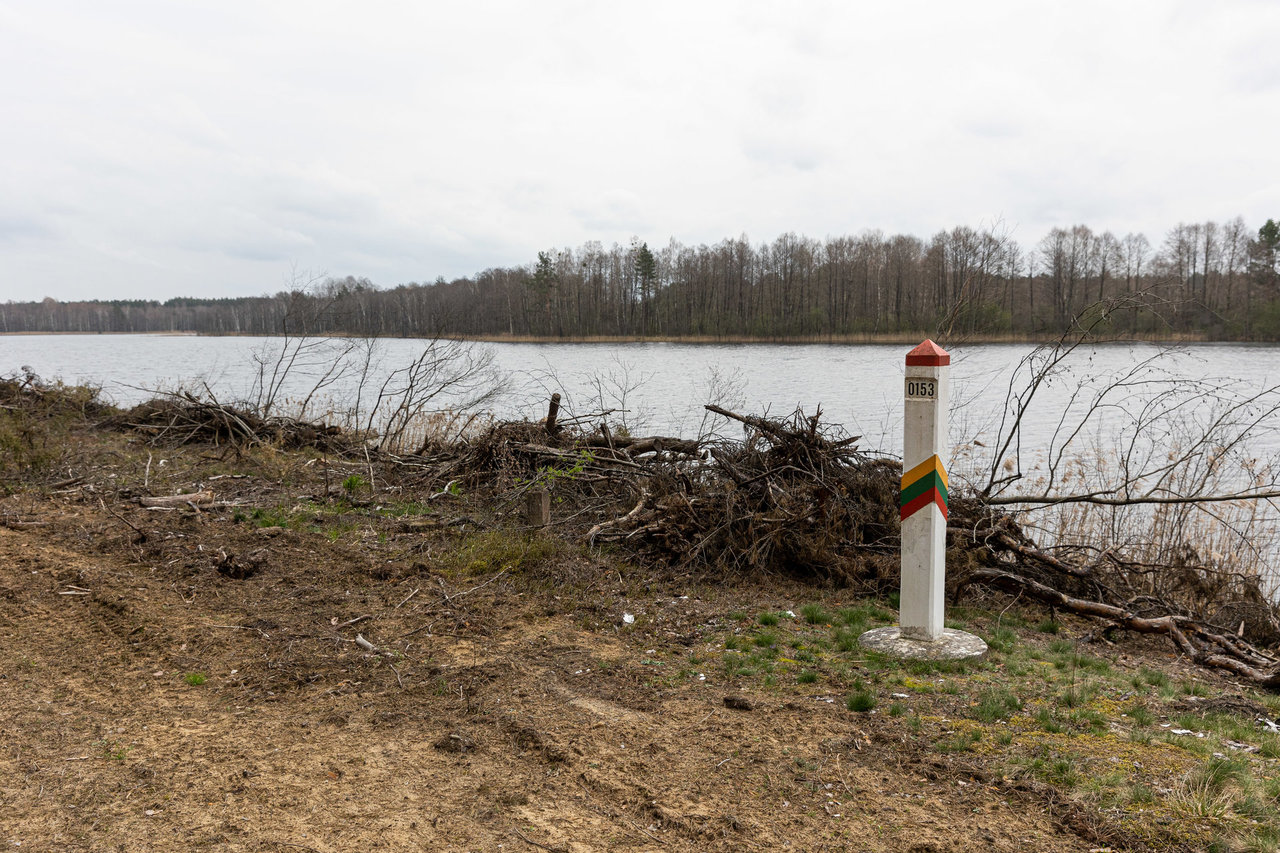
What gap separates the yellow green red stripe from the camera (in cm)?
494

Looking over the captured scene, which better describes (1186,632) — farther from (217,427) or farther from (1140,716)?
(217,427)

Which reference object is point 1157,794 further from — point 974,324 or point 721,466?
point 974,324

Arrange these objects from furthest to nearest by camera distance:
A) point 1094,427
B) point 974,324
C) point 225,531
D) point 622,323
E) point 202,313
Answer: point 202,313 → point 622,323 → point 1094,427 → point 974,324 → point 225,531

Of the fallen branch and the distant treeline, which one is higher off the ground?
the distant treeline

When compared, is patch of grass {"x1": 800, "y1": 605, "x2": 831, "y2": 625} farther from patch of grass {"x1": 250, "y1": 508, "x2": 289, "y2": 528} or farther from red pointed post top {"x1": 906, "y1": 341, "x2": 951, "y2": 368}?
patch of grass {"x1": 250, "y1": 508, "x2": 289, "y2": 528}

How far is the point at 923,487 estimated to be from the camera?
499 centimetres

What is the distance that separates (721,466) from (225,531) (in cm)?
482

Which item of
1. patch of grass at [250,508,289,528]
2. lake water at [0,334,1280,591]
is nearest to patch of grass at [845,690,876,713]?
lake water at [0,334,1280,591]

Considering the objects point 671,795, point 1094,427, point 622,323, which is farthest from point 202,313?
point 671,795

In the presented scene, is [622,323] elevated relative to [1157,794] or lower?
elevated

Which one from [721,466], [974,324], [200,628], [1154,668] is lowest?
[1154,668]

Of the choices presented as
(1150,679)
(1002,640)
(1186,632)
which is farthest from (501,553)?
(1186,632)

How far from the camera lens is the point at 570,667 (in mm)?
4777

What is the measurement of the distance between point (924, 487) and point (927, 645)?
105cm
